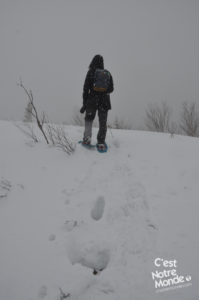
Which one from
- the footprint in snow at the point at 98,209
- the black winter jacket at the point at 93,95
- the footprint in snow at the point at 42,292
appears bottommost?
the footprint in snow at the point at 42,292

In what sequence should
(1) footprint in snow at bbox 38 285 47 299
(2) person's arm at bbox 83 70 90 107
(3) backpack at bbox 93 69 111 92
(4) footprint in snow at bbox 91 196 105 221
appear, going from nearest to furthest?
1. (1) footprint in snow at bbox 38 285 47 299
2. (4) footprint in snow at bbox 91 196 105 221
3. (3) backpack at bbox 93 69 111 92
4. (2) person's arm at bbox 83 70 90 107

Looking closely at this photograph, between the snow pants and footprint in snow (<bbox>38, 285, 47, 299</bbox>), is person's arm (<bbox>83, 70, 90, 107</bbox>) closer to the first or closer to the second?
the snow pants

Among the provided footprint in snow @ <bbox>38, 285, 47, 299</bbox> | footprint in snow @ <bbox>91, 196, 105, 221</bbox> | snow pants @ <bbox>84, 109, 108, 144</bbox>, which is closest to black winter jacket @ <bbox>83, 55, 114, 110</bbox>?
snow pants @ <bbox>84, 109, 108, 144</bbox>

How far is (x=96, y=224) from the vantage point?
1.54 m

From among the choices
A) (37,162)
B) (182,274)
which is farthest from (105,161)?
(182,274)

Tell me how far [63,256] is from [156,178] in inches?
56.8

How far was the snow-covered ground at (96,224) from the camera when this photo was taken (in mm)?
1127

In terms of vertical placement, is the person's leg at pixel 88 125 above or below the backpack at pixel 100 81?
below

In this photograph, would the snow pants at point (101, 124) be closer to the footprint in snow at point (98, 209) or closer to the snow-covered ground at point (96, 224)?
the snow-covered ground at point (96, 224)

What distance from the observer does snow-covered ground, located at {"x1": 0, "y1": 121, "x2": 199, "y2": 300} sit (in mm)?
1127

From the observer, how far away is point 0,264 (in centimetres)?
127

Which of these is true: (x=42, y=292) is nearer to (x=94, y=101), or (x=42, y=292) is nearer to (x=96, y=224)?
(x=96, y=224)

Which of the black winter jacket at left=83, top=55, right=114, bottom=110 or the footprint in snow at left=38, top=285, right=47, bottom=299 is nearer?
the footprint in snow at left=38, top=285, right=47, bottom=299

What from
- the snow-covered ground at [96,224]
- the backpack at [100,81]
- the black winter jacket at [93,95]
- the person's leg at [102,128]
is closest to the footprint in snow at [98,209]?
the snow-covered ground at [96,224]
